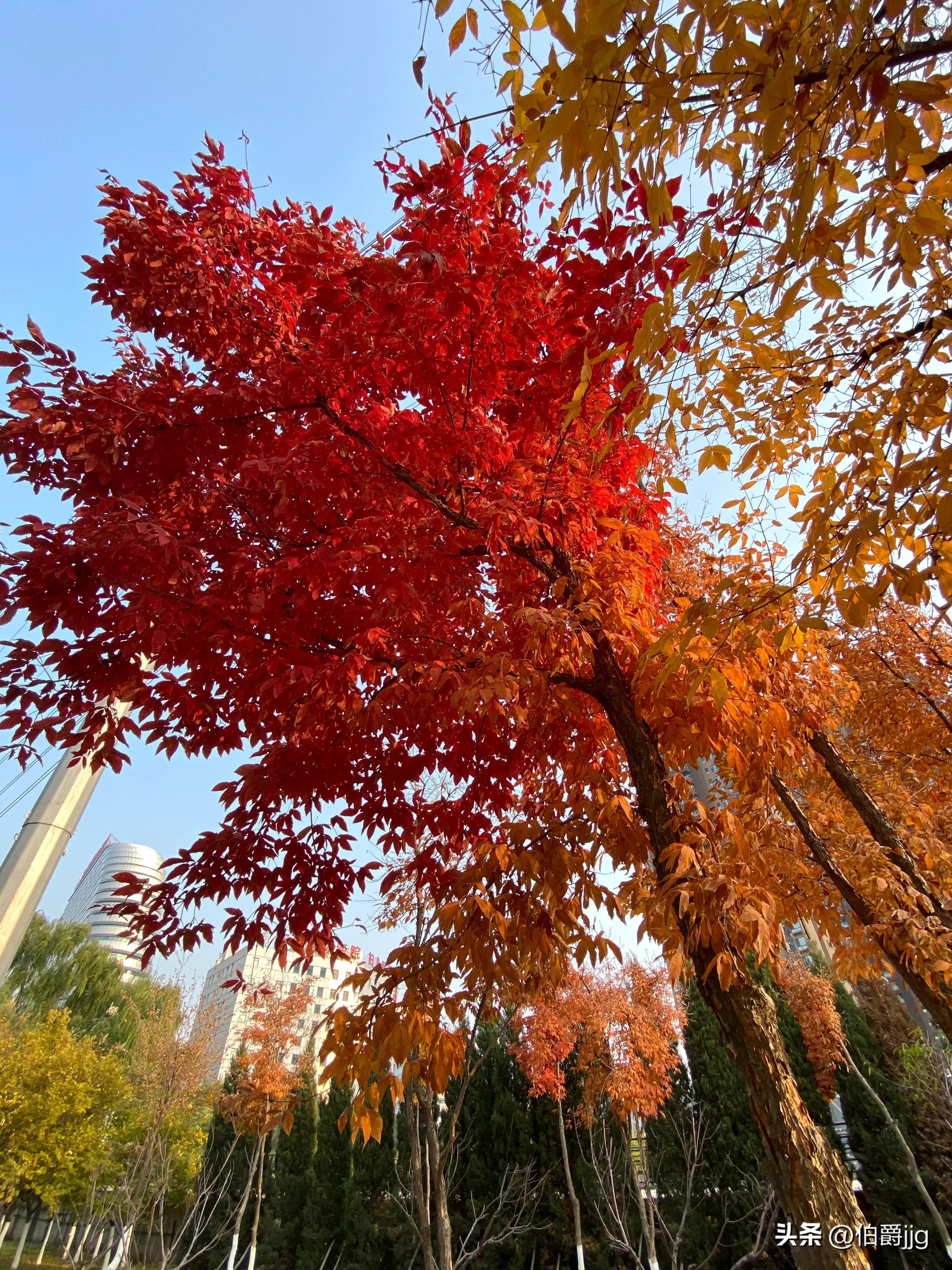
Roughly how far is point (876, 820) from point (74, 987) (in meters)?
29.1

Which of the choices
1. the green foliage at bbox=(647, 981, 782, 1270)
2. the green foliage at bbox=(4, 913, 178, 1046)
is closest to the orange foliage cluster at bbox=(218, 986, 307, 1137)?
the green foliage at bbox=(647, 981, 782, 1270)

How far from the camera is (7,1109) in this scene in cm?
1501

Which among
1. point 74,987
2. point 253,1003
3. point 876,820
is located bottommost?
point 876,820

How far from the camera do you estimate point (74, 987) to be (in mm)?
23656

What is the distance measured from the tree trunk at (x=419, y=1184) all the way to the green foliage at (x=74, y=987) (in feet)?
63.2

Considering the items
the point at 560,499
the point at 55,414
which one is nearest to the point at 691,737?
the point at 560,499

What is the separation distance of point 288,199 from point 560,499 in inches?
99.5

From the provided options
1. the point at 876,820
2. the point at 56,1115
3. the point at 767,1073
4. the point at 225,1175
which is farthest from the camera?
the point at 225,1175

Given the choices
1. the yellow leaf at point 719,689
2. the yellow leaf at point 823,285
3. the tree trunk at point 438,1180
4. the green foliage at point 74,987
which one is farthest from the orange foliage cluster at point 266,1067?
the yellow leaf at point 823,285

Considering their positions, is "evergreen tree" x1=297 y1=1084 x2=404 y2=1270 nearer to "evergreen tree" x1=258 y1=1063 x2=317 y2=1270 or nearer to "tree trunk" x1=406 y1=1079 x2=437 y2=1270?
"evergreen tree" x1=258 y1=1063 x2=317 y2=1270

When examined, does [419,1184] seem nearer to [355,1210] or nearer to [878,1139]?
[878,1139]

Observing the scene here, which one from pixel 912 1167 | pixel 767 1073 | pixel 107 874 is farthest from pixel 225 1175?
pixel 107 874

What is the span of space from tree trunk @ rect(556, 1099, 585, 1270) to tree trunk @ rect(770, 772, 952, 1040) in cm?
884

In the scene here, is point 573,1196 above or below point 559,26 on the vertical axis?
below
